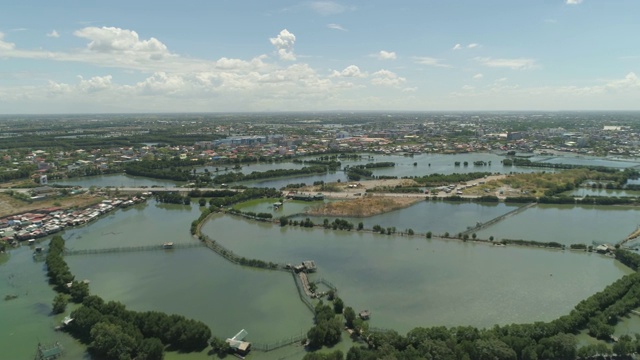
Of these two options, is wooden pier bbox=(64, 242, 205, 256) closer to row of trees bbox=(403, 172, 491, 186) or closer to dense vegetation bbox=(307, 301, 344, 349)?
dense vegetation bbox=(307, 301, 344, 349)

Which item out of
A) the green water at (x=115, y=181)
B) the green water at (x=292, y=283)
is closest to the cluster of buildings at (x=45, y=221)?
the green water at (x=292, y=283)

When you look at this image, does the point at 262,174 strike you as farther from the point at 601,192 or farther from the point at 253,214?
the point at 601,192

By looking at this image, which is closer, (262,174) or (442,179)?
(442,179)

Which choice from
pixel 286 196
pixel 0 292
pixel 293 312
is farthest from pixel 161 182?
pixel 293 312

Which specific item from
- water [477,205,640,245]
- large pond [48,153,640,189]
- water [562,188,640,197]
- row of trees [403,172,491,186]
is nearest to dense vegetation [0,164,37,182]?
large pond [48,153,640,189]

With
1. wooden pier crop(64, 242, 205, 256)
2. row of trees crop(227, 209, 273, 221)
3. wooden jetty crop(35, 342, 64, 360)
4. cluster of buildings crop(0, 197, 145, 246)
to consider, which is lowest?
wooden jetty crop(35, 342, 64, 360)

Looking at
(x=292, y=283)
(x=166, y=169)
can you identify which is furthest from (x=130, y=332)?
(x=166, y=169)
